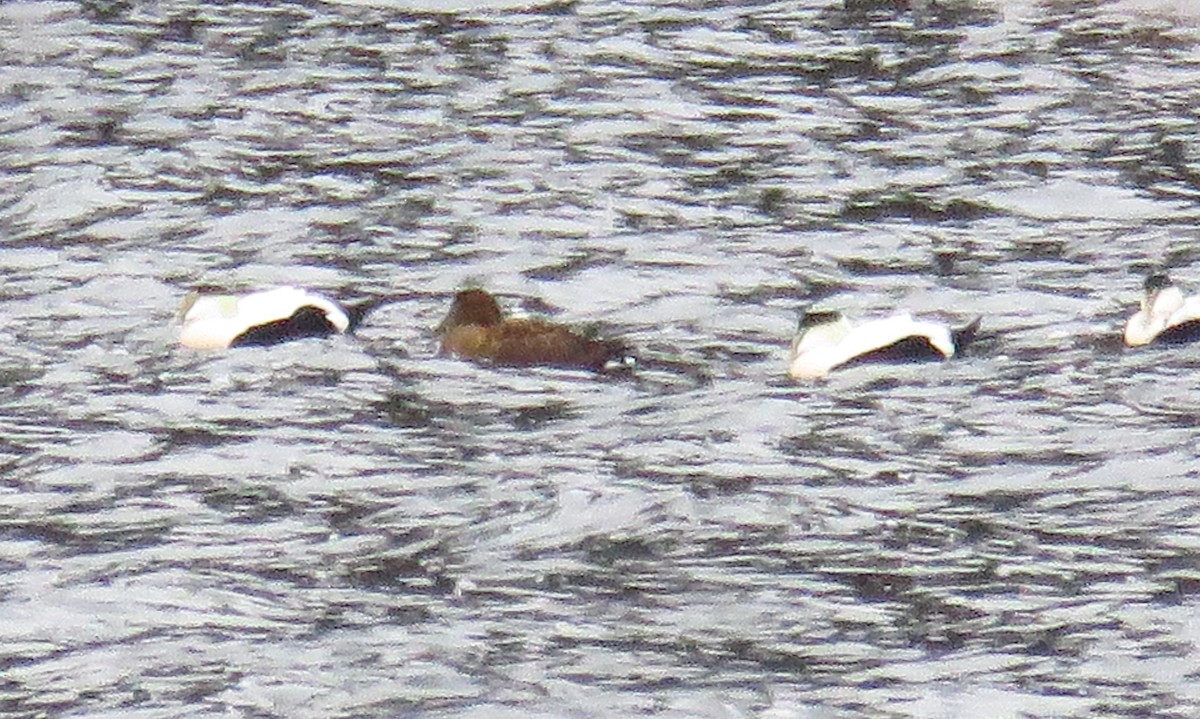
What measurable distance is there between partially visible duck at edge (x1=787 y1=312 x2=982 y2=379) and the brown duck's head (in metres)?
1.30

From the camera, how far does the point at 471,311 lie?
40.9 ft

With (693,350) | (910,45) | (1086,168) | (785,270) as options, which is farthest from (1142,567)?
(910,45)

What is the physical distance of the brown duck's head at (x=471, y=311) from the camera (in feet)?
40.6

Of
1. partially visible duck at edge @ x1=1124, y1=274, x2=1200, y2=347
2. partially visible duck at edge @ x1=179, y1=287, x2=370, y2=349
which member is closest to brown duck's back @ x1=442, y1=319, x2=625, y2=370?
partially visible duck at edge @ x1=179, y1=287, x2=370, y2=349

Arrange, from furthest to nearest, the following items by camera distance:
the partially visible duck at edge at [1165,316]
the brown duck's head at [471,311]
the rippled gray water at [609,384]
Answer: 1. the brown duck's head at [471,311]
2. the partially visible duck at edge at [1165,316]
3. the rippled gray water at [609,384]

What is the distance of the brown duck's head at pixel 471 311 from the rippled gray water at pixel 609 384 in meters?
0.18

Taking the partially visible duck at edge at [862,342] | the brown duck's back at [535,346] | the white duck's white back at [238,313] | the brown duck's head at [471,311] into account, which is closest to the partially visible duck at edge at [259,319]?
the white duck's white back at [238,313]

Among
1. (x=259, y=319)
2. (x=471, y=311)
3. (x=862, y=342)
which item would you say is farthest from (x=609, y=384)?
(x=259, y=319)

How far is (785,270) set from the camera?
1360 centimetres

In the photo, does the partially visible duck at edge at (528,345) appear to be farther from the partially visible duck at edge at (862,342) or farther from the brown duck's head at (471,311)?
the partially visible duck at edge at (862,342)

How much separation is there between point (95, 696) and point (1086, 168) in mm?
7948

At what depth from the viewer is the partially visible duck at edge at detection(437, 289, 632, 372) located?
12.0 metres

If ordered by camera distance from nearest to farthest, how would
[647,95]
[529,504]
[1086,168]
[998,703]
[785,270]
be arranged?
[998,703], [529,504], [785,270], [1086,168], [647,95]

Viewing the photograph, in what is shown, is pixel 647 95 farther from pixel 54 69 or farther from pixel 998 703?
pixel 998 703
